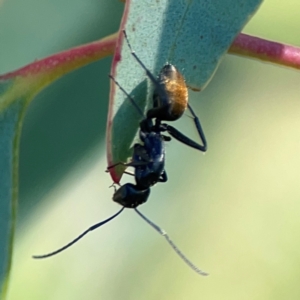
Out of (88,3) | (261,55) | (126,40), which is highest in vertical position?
(126,40)

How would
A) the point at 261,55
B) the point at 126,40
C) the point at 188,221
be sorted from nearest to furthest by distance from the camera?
the point at 126,40 → the point at 261,55 → the point at 188,221

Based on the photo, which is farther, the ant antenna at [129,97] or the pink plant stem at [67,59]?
the pink plant stem at [67,59]

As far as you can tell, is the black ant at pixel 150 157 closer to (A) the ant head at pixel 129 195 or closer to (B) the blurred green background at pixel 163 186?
(A) the ant head at pixel 129 195

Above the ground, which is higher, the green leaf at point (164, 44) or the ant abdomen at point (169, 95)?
the green leaf at point (164, 44)

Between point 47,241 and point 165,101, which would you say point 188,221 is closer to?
point 47,241

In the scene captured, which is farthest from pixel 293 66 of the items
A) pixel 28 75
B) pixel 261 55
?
pixel 28 75

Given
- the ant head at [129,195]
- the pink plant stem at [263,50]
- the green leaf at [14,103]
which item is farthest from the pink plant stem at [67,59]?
the ant head at [129,195]
